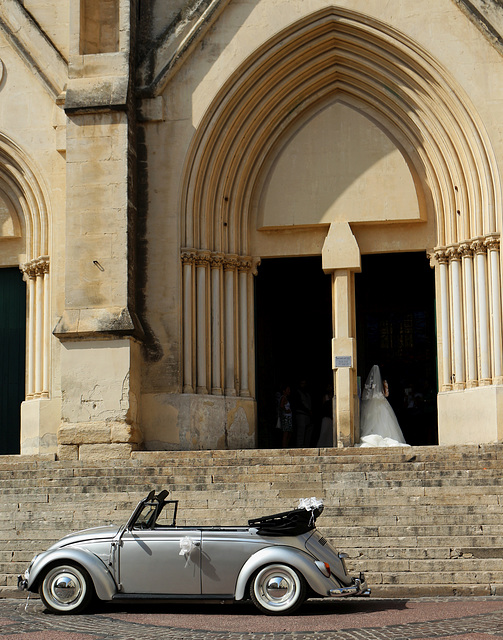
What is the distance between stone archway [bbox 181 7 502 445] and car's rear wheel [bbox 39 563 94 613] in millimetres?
8351

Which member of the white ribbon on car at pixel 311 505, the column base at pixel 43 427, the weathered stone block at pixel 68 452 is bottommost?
the white ribbon on car at pixel 311 505

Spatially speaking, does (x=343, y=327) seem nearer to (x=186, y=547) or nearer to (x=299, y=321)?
(x=299, y=321)

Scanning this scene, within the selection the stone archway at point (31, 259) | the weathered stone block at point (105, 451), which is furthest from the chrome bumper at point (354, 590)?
the stone archway at point (31, 259)

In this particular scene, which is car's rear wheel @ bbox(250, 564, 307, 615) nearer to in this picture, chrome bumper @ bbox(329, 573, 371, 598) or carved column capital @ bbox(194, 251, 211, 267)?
chrome bumper @ bbox(329, 573, 371, 598)

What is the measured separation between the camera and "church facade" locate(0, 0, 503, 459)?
1680cm

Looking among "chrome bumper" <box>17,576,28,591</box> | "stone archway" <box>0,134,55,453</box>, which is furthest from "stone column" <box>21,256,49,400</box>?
"chrome bumper" <box>17,576,28,591</box>

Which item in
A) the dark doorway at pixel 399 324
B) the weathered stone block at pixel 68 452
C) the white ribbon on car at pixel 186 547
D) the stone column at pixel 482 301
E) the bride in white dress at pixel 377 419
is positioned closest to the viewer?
the white ribbon on car at pixel 186 547

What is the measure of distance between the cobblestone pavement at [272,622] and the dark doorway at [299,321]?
41.6 feet

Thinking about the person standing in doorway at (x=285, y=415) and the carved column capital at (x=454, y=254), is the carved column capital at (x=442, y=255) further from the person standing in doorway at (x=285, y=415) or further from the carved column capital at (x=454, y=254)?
the person standing in doorway at (x=285, y=415)

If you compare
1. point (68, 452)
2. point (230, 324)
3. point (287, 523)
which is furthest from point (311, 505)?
point (230, 324)

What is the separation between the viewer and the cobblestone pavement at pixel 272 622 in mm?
7648

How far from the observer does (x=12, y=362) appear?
19203 millimetres

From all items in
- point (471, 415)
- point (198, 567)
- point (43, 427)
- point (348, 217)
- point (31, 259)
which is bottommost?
point (198, 567)

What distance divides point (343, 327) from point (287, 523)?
9.00 m
